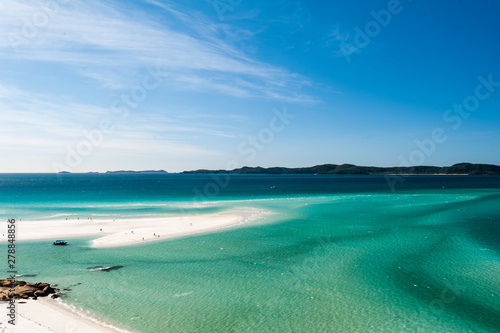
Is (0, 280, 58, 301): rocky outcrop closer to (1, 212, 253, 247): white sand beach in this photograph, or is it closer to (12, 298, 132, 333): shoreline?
(12, 298, 132, 333): shoreline

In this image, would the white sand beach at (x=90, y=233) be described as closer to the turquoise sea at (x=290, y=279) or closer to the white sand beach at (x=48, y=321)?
the white sand beach at (x=48, y=321)

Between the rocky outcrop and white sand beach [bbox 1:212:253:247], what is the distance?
1263cm

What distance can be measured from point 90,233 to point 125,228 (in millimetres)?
4241

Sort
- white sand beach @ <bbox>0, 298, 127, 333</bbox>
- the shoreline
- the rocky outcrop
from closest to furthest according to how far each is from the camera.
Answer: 1. white sand beach @ <bbox>0, 298, 127, 333</bbox>
2. the shoreline
3. the rocky outcrop

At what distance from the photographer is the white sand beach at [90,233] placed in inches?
605

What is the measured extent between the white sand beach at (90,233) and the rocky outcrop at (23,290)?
0.84 m

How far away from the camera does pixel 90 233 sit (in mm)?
39094

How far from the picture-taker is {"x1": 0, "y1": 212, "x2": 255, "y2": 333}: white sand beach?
15375 mm

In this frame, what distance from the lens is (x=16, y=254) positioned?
2941 centimetres

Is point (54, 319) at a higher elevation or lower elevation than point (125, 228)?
lower

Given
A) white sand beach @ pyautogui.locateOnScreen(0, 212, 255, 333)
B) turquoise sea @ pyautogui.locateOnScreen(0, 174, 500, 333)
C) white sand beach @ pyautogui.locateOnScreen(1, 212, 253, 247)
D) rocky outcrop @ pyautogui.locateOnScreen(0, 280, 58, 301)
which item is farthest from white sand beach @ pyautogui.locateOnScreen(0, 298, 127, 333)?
white sand beach @ pyautogui.locateOnScreen(1, 212, 253, 247)

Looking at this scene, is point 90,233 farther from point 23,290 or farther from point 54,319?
point 54,319

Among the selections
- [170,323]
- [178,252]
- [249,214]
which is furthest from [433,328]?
[249,214]

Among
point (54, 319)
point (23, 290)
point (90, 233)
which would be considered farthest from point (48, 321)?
point (90, 233)
